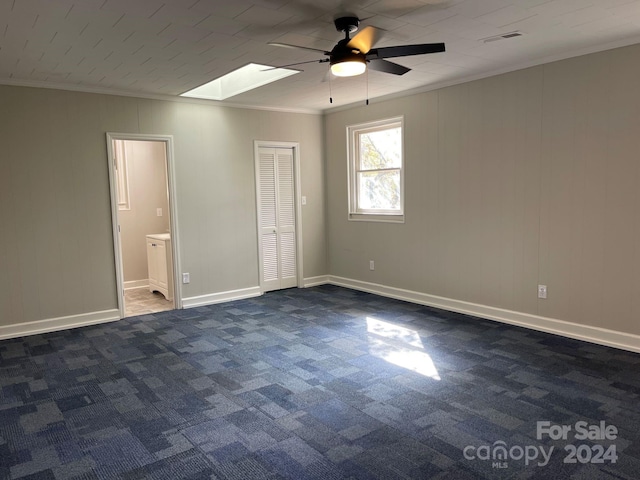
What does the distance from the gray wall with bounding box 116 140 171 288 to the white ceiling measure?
2.24m

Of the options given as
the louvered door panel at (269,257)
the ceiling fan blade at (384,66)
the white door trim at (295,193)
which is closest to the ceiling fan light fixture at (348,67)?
the ceiling fan blade at (384,66)

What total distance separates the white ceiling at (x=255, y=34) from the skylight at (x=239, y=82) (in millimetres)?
139

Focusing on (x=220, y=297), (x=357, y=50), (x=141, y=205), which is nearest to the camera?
(x=357, y=50)

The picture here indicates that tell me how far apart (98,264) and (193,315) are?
1.21 meters

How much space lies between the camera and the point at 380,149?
6.26 meters

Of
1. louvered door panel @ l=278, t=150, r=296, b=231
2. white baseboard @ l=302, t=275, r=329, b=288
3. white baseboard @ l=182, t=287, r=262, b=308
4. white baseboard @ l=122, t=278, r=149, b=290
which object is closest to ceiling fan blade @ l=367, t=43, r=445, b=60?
louvered door panel @ l=278, t=150, r=296, b=231

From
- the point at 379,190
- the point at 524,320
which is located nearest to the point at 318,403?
the point at 524,320

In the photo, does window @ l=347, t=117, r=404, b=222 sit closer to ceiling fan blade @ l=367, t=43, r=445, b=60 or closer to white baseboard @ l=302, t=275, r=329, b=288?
white baseboard @ l=302, t=275, r=329, b=288

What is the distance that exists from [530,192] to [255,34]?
2968 millimetres

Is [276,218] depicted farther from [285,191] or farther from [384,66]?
[384,66]

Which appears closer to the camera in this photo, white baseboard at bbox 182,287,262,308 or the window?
white baseboard at bbox 182,287,262,308

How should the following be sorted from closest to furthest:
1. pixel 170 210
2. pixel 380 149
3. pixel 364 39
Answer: pixel 364 39 → pixel 170 210 → pixel 380 149

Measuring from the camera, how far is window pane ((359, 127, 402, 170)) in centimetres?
602

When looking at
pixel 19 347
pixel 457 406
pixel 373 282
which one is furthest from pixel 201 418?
pixel 373 282
